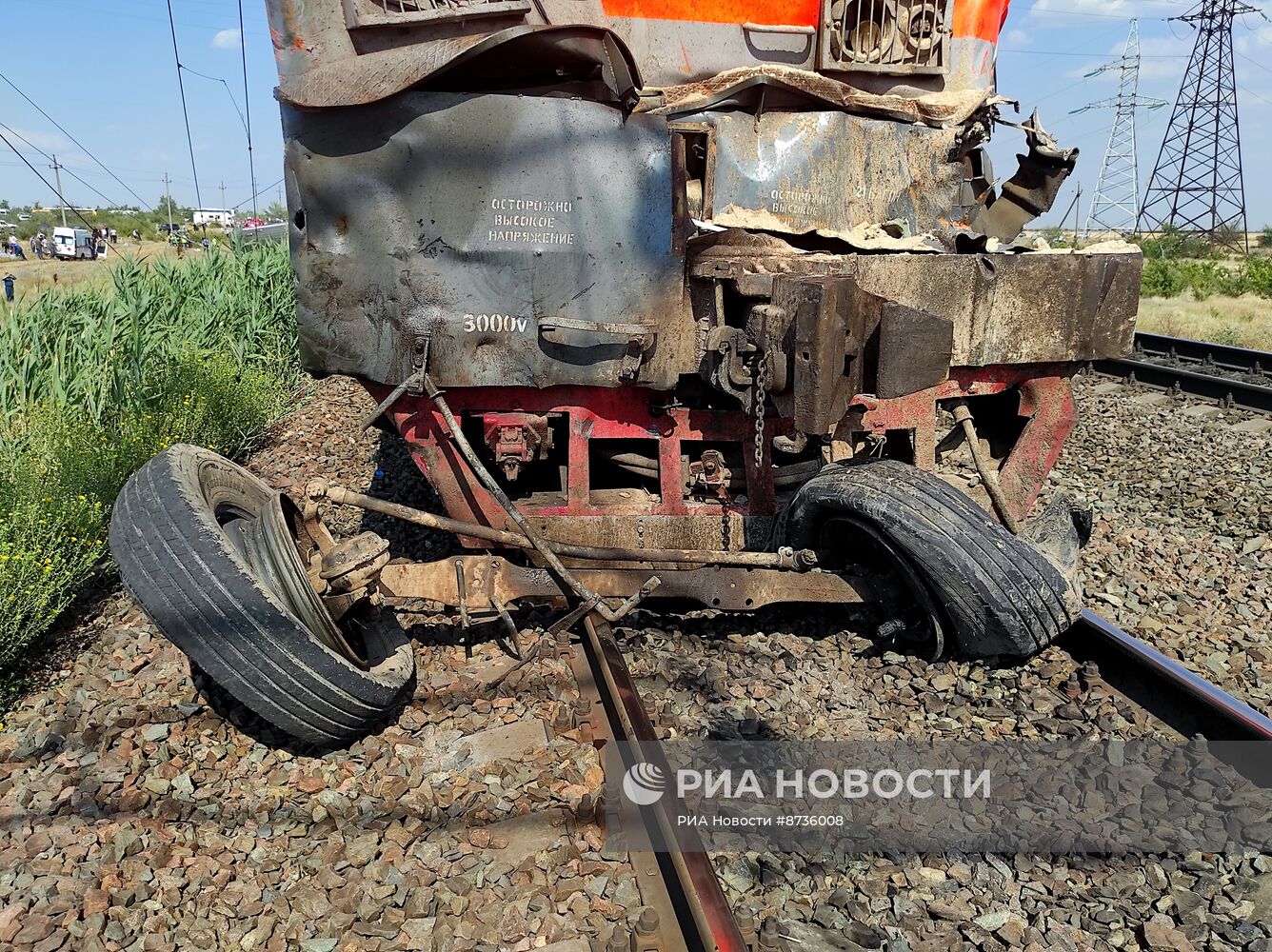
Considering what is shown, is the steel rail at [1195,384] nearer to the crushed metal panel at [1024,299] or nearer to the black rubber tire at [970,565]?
the crushed metal panel at [1024,299]

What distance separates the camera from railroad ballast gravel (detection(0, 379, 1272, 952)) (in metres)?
2.35

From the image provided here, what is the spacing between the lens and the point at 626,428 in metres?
4.10

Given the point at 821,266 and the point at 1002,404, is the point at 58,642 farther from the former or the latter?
the point at 1002,404

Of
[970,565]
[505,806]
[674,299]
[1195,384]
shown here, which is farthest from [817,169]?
[1195,384]

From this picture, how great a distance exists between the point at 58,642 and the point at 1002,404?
4.91 meters

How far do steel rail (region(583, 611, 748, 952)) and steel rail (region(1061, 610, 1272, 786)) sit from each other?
5.98 feet

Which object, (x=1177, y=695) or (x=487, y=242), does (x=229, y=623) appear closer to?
(x=487, y=242)

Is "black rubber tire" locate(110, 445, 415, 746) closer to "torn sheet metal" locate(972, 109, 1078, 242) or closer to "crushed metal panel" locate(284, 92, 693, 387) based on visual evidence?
"crushed metal panel" locate(284, 92, 693, 387)

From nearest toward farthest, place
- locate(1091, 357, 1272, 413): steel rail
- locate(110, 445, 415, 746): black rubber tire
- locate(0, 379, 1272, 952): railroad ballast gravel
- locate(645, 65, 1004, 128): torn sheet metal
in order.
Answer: locate(0, 379, 1272, 952): railroad ballast gravel < locate(110, 445, 415, 746): black rubber tire < locate(645, 65, 1004, 128): torn sheet metal < locate(1091, 357, 1272, 413): steel rail

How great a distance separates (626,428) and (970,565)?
5.26 ft

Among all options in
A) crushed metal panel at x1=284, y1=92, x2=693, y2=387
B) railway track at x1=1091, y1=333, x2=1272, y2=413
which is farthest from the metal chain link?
railway track at x1=1091, y1=333, x2=1272, y2=413

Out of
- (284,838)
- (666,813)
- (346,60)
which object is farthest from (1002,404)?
(284,838)

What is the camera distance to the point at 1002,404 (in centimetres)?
505

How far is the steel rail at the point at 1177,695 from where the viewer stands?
290 cm
